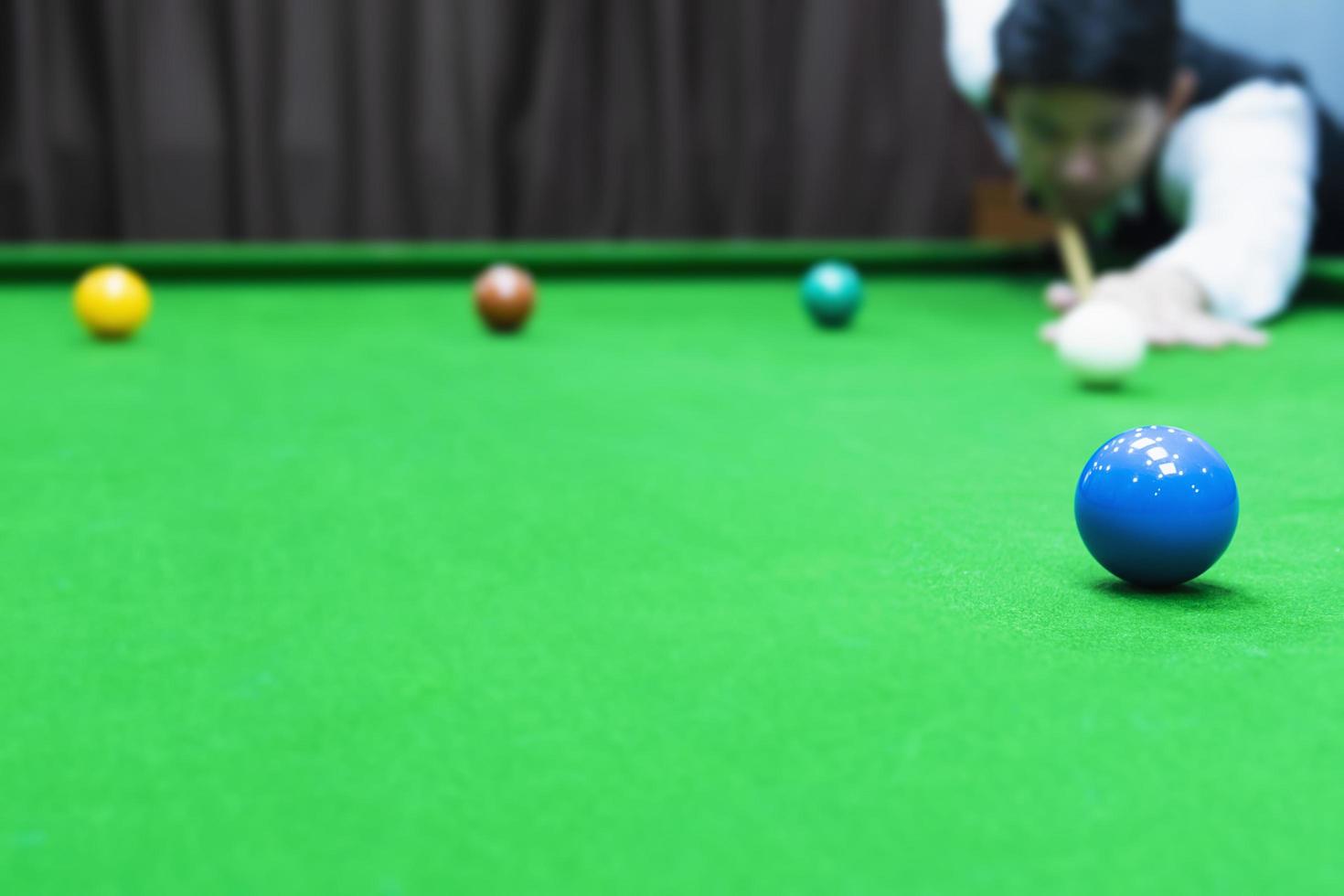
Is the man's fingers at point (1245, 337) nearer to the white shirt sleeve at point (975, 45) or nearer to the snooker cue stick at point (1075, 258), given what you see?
the snooker cue stick at point (1075, 258)

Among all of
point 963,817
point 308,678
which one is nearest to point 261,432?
point 308,678

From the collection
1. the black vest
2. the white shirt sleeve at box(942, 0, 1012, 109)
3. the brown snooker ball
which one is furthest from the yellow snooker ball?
the black vest

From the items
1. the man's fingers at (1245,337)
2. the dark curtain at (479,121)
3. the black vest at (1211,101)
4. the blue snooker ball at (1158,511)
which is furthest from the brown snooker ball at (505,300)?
the dark curtain at (479,121)

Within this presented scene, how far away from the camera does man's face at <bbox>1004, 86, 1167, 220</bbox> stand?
3.15m

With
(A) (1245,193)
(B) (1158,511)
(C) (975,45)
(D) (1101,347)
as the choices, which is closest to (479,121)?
(C) (975,45)

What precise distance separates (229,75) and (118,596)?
4005 millimetres

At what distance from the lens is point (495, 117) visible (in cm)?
514

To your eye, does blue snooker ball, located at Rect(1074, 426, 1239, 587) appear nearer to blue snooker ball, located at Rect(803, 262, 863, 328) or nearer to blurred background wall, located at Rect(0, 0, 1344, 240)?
blue snooker ball, located at Rect(803, 262, 863, 328)

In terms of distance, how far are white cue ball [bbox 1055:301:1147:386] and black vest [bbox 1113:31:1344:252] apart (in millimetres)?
1168

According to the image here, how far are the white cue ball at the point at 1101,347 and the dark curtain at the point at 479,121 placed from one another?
3.21 metres

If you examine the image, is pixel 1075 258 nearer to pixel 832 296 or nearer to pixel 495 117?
pixel 832 296

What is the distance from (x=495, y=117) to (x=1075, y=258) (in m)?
2.54

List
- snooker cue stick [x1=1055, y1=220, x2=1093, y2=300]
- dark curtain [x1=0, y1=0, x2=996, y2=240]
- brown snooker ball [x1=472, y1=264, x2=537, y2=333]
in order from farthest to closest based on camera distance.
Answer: dark curtain [x1=0, y1=0, x2=996, y2=240] < snooker cue stick [x1=1055, y1=220, x2=1093, y2=300] < brown snooker ball [x1=472, y1=264, x2=537, y2=333]

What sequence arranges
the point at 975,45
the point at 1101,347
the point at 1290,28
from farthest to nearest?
1. the point at 1290,28
2. the point at 975,45
3. the point at 1101,347
